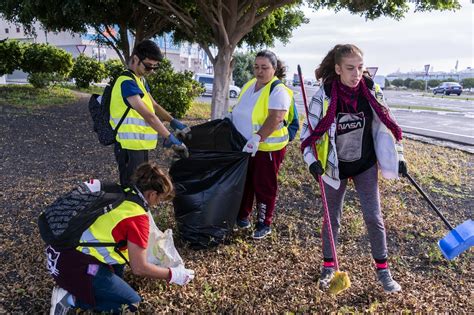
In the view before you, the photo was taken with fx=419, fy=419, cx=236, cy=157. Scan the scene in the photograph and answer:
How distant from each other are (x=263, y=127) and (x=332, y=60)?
2.53 feet

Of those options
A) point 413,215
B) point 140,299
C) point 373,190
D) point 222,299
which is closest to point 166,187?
point 140,299

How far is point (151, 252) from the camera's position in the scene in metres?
2.56

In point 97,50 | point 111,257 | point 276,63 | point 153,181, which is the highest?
point 97,50

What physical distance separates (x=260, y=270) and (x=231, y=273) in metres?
0.21

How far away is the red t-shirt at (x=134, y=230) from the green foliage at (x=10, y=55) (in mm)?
13857

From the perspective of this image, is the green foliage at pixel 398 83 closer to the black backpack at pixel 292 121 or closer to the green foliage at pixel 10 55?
the green foliage at pixel 10 55

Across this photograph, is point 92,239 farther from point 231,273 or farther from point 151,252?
point 231,273

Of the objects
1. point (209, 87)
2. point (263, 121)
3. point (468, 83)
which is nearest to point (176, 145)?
point (263, 121)

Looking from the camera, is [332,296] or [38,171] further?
[38,171]

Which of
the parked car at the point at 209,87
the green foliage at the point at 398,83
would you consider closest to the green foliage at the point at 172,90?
the parked car at the point at 209,87

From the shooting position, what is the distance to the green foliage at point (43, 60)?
14.1 metres

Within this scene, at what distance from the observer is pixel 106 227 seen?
6.95ft

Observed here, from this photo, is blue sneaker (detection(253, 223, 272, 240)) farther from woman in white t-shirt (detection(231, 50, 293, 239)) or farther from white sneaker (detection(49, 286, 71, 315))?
white sneaker (detection(49, 286, 71, 315))

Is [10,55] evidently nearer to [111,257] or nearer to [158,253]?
[158,253]
